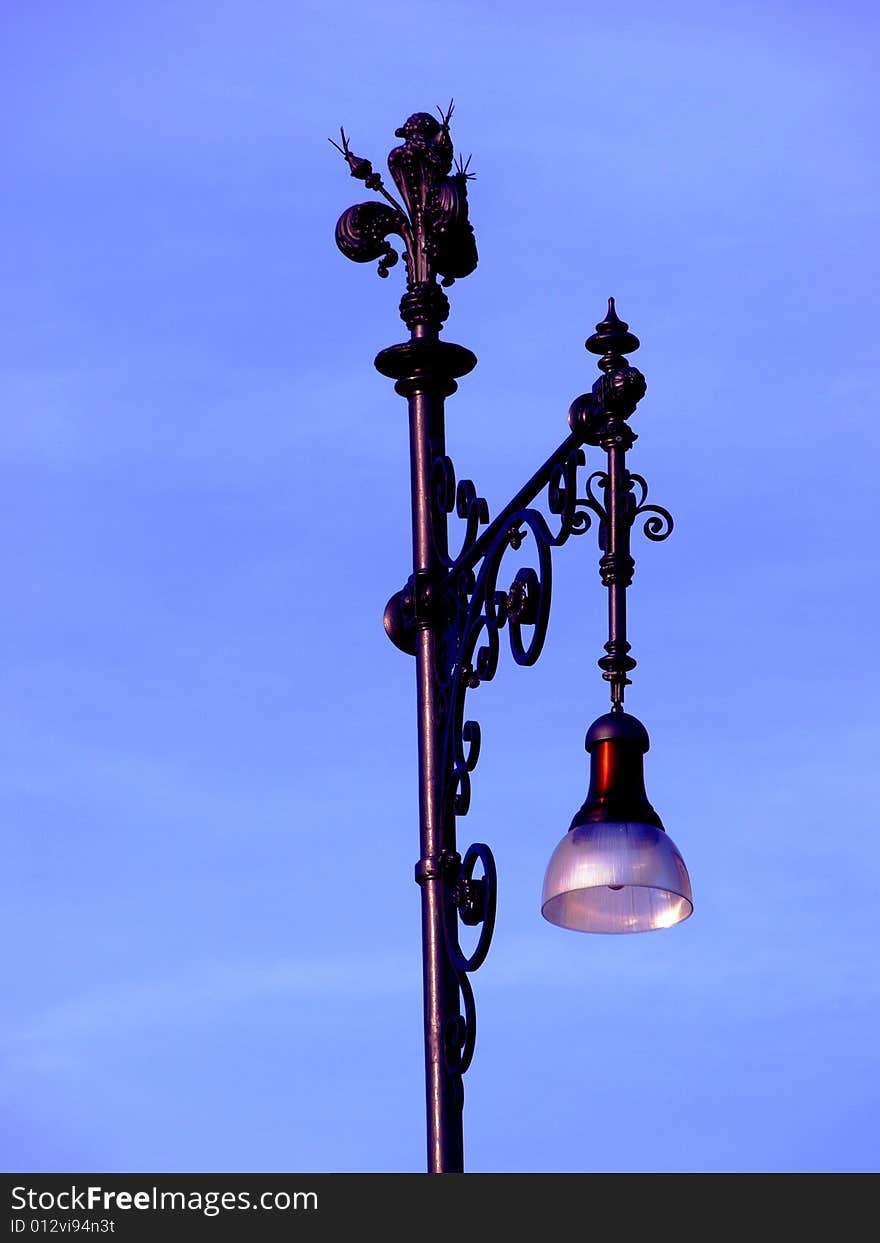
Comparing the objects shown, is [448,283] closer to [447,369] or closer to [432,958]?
[447,369]

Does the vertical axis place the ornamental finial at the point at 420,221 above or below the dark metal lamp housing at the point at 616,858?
above

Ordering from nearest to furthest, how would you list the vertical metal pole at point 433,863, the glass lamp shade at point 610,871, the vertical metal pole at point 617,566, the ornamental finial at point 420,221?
1. the glass lamp shade at point 610,871
2. the vertical metal pole at point 617,566
3. the vertical metal pole at point 433,863
4. the ornamental finial at point 420,221

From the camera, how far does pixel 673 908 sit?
909 cm

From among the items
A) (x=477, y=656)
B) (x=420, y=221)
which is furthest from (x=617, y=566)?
(x=420, y=221)

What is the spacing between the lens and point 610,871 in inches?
340

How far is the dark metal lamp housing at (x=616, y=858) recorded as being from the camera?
8.69m

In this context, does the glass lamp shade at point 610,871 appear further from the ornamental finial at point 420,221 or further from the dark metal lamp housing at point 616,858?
the ornamental finial at point 420,221

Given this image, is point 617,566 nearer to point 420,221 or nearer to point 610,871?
point 610,871

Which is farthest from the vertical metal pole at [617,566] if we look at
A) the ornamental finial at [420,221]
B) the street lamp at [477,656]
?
the ornamental finial at [420,221]

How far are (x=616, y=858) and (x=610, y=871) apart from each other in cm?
6
